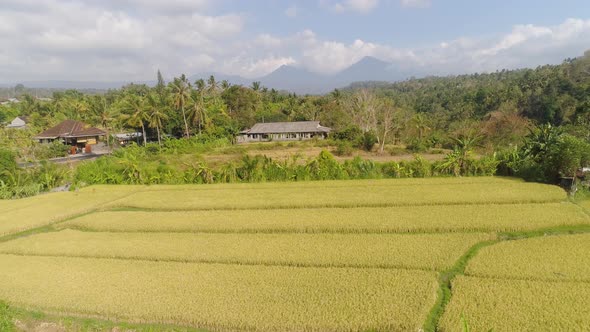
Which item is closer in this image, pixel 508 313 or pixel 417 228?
pixel 508 313

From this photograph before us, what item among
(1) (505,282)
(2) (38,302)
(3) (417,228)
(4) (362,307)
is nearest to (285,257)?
(4) (362,307)

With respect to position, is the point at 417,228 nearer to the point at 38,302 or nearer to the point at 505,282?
the point at 505,282

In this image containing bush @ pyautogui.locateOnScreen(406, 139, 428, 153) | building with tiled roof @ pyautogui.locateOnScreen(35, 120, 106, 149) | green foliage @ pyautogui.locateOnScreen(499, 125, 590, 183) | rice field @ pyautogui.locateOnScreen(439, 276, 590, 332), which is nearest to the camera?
rice field @ pyautogui.locateOnScreen(439, 276, 590, 332)

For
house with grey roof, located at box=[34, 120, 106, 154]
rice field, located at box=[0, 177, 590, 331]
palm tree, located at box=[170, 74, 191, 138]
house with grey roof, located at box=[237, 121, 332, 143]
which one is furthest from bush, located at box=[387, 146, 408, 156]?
house with grey roof, located at box=[34, 120, 106, 154]

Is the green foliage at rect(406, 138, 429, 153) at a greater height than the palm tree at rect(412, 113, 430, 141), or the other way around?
the palm tree at rect(412, 113, 430, 141)

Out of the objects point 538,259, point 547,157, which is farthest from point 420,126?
point 538,259

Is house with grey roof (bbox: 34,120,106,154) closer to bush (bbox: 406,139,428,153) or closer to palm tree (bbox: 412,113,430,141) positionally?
bush (bbox: 406,139,428,153)

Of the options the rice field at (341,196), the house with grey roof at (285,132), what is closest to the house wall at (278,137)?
the house with grey roof at (285,132)
